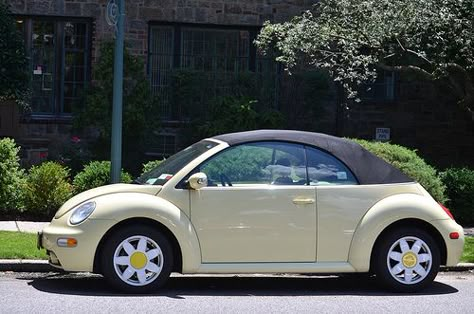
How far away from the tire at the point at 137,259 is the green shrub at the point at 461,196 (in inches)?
270

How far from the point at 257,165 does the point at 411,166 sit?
16.6ft

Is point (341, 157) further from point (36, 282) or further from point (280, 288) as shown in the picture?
point (36, 282)

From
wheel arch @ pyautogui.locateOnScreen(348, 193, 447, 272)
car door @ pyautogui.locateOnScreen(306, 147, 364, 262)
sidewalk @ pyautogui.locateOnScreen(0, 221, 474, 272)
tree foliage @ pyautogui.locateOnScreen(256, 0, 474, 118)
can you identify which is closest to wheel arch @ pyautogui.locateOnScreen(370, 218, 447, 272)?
wheel arch @ pyautogui.locateOnScreen(348, 193, 447, 272)

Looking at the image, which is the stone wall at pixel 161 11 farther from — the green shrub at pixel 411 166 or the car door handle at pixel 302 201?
the car door handle at pixel 302 201

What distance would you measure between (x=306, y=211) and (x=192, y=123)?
8779 millimetres

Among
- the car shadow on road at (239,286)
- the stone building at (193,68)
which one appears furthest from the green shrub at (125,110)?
the car shadow on road at (239,286)

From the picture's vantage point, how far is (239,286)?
8.75 m

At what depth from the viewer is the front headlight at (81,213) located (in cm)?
781

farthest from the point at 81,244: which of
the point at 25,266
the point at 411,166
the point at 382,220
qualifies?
the point at 411,166

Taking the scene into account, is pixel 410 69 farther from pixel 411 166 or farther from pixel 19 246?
pixel 19 246

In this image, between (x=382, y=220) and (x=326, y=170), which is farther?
(x=326, y=170)

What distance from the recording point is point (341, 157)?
8.34 meters

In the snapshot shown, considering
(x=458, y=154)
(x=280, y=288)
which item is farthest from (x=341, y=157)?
(x=458, y=154)

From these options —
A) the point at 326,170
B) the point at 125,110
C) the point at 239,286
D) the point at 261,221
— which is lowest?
the point at 239,286
